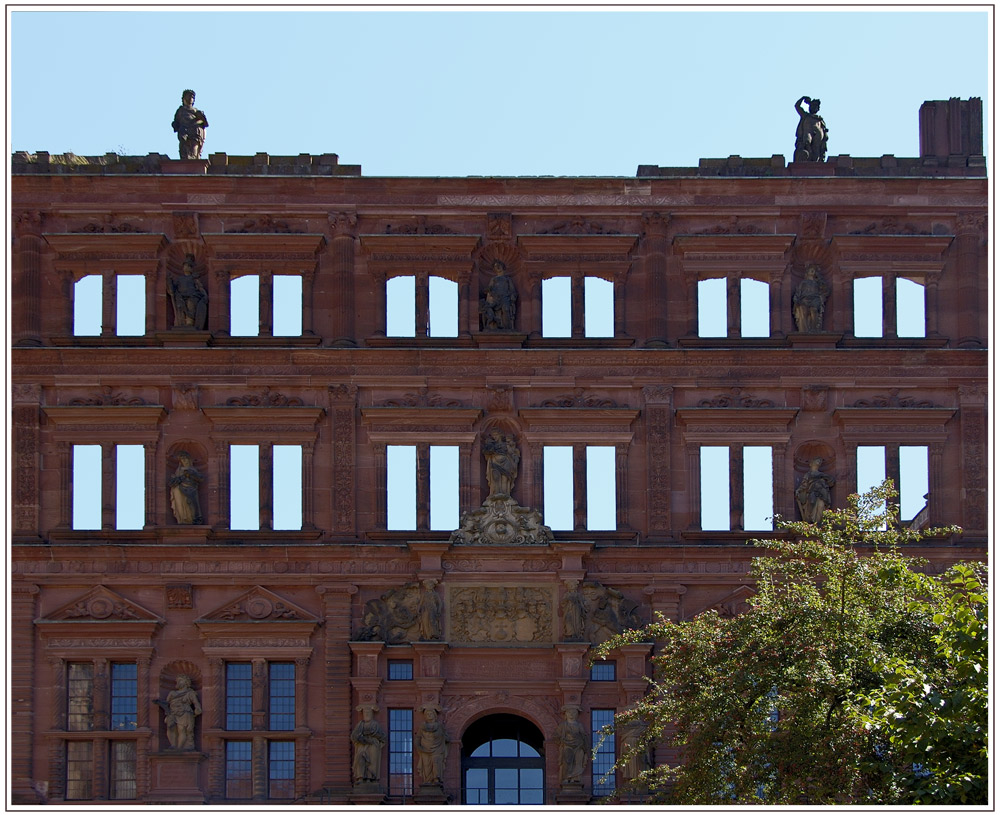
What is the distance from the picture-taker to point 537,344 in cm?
4822

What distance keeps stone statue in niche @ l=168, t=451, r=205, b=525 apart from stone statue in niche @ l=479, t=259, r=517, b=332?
24.7 ft

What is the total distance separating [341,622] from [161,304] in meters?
8.71

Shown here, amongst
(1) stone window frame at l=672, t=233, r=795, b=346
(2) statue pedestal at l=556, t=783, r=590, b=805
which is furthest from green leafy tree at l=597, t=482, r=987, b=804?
(1) stone window frame at l=672, t=233, r=795, b=346

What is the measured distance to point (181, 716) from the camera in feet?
149

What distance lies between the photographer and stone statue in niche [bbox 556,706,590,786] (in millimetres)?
45125

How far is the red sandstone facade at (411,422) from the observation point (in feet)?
151

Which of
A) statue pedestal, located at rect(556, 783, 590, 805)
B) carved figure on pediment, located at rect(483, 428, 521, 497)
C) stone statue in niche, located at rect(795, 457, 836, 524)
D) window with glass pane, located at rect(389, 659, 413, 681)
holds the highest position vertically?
carved figure on pediment, located at rect(483, 428, 521, 497)

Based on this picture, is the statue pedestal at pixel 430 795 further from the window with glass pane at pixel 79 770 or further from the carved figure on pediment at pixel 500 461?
the window with glass pane at pixel 79 770

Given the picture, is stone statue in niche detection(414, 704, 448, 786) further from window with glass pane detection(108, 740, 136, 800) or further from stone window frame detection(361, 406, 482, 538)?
window with glass pane detection(108, 740, 136, 800)

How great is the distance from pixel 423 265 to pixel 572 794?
12716 mm

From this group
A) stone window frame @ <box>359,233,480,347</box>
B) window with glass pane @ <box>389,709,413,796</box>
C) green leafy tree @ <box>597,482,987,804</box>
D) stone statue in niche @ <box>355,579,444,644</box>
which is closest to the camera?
green leafy tree @ <box>597,482,987,804</box>

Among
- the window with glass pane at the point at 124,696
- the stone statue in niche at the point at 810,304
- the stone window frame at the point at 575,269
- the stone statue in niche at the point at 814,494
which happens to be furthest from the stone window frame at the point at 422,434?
the stone statue in niche at the point at 810,304
